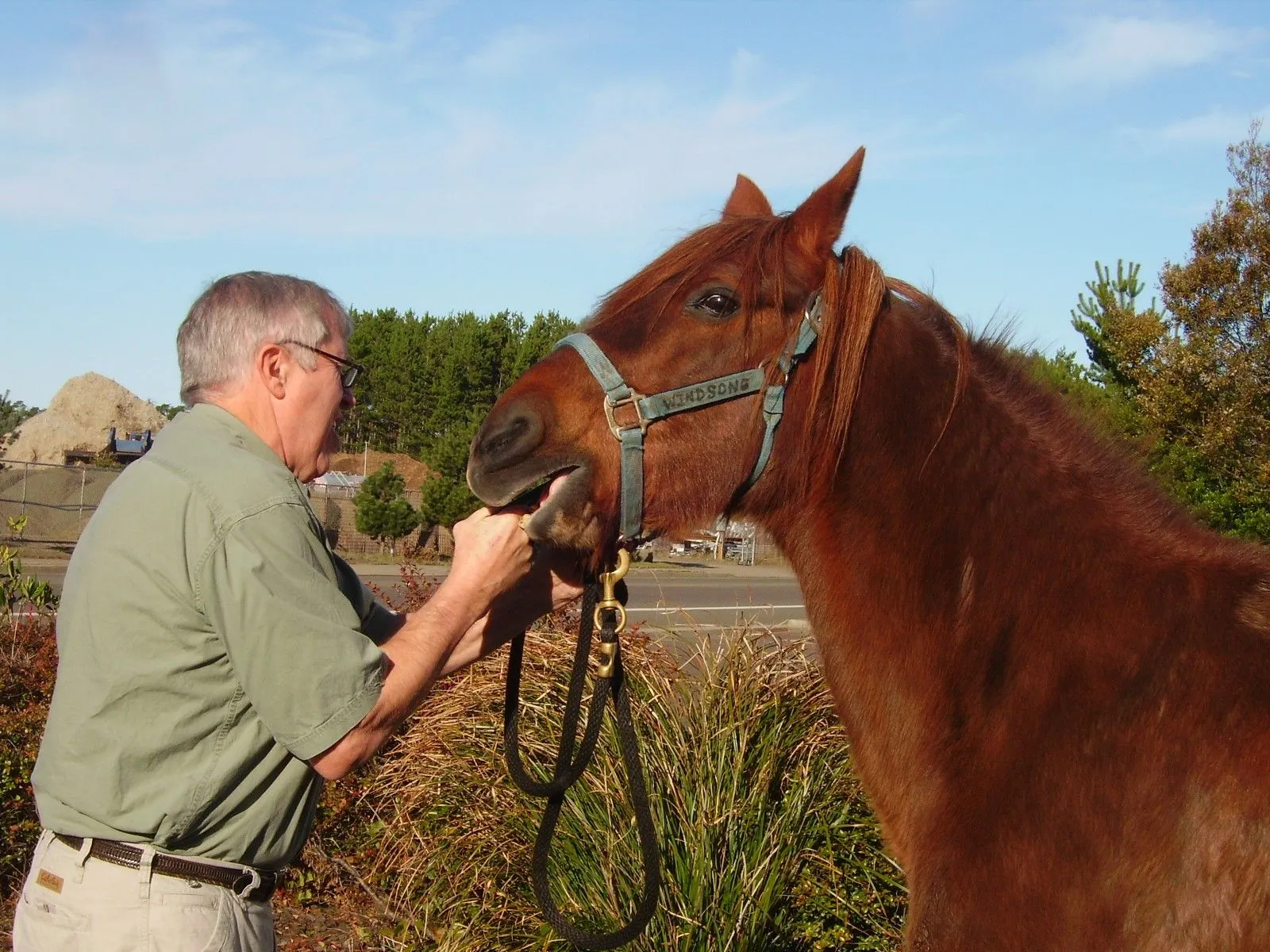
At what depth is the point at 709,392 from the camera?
8.69 feet

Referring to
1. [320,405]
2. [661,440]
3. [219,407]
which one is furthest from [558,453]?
[219,407]

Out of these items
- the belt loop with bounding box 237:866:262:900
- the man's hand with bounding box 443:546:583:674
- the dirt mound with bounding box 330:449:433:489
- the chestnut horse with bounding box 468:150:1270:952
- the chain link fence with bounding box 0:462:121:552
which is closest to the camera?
the chestnut horse with bounding box 468:150:1270:952

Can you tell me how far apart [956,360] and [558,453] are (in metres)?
1.05

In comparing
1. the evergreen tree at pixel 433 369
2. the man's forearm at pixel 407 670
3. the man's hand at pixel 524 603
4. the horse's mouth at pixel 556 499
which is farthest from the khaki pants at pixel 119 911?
the evergreen tree at pixel 433 369

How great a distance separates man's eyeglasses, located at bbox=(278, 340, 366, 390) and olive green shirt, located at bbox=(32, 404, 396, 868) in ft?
1.20

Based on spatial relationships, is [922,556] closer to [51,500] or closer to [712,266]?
[712,266]

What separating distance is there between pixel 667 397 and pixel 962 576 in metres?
0.83

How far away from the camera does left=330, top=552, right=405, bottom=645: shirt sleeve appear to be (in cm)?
306

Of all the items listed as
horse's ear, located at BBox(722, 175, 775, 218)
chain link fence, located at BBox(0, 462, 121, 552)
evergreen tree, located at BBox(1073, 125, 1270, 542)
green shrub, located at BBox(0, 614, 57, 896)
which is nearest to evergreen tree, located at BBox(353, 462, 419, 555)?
chain link fence, located at BBox(0, 462, 121, 552)

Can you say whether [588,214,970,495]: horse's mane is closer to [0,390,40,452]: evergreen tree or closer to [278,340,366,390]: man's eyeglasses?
[278,340,366,390]: man's eyeglasses

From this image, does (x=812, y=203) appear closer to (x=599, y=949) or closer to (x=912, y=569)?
(x=912, y=569)

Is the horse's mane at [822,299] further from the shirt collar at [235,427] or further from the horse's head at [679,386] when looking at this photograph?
the shirt collar at [235,427]

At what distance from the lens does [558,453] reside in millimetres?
2584

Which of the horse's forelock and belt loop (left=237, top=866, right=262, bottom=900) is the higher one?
the horse's forelock
